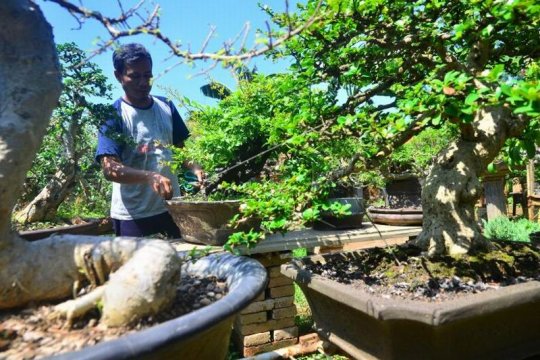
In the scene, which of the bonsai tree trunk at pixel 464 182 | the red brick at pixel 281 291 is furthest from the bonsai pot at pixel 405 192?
the bonsai tree trunk at pixel 464 182

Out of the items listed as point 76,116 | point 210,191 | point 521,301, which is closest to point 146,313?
point 521,301

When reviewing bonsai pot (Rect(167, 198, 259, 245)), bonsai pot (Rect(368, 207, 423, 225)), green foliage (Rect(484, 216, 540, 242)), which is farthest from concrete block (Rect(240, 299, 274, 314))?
green foliage (Rect(484, 216, 540, 242))

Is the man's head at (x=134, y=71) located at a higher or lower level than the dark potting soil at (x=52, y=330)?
higher

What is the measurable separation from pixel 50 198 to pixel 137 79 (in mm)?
1142

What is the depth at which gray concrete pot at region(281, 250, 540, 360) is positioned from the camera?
0.86m

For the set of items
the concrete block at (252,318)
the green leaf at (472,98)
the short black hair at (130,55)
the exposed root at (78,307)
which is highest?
the short black hair at (130,55)

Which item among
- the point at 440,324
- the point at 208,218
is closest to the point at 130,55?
the point at 208,218

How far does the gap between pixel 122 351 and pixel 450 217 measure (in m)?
1.12

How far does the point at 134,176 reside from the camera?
5.06ft

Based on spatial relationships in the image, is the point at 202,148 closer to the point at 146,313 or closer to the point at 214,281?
the point at 214,281

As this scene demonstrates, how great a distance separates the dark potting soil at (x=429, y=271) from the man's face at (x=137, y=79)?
1.11 metres

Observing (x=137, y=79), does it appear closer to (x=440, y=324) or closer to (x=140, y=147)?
(x=140, y=147)

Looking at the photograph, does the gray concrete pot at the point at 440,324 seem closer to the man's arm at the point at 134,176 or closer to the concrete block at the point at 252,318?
the man's arm at the point at 134,176

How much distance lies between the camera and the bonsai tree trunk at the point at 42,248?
620 millimetres
